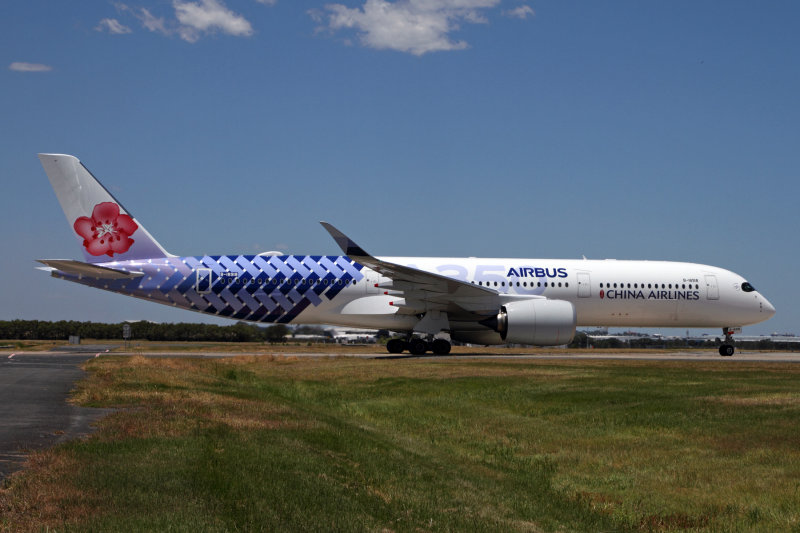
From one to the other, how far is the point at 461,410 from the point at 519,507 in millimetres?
7518

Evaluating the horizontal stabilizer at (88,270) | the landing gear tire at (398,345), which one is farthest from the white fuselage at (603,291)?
the horizontal stabilizer at (88,270)

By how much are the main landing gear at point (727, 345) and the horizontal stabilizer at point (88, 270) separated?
24031mm

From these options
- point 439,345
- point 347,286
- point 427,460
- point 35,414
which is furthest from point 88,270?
point 427,460

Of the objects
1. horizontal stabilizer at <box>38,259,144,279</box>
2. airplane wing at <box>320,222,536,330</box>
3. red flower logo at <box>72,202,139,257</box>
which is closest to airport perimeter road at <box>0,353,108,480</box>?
horizontal stabilizer at <box>38,259,144,279</box>

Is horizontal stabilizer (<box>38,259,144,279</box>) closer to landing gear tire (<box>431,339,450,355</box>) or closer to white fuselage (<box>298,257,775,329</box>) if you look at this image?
white fuselage (<box>298,257,775,329</box>)

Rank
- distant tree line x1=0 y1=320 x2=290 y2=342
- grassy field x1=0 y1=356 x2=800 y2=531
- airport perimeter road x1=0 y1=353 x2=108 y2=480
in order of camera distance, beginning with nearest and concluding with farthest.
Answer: grassy field x1=0 y1=356 x2=800 y2=531, airport perimeter road x1=0 y1=353 x2=108 y2=480, distant tree line x1=0 y1=320 x2=290 y2=342

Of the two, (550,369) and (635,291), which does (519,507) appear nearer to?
(550,369)

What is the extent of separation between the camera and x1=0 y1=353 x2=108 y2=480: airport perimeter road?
30.0 feet

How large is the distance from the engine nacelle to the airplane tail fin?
13342 mm

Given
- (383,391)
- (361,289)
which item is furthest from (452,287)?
(383,391)

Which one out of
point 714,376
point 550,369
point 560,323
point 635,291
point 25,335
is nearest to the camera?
point 714,376

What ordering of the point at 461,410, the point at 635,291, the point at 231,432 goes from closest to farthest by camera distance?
1. the point at 231,432
2. the point at 461,410
3. the point at 635,291

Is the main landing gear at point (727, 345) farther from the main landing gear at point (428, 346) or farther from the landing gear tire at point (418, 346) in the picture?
the landing gear tire at point (418, 346)

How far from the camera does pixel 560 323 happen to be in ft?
95.6
